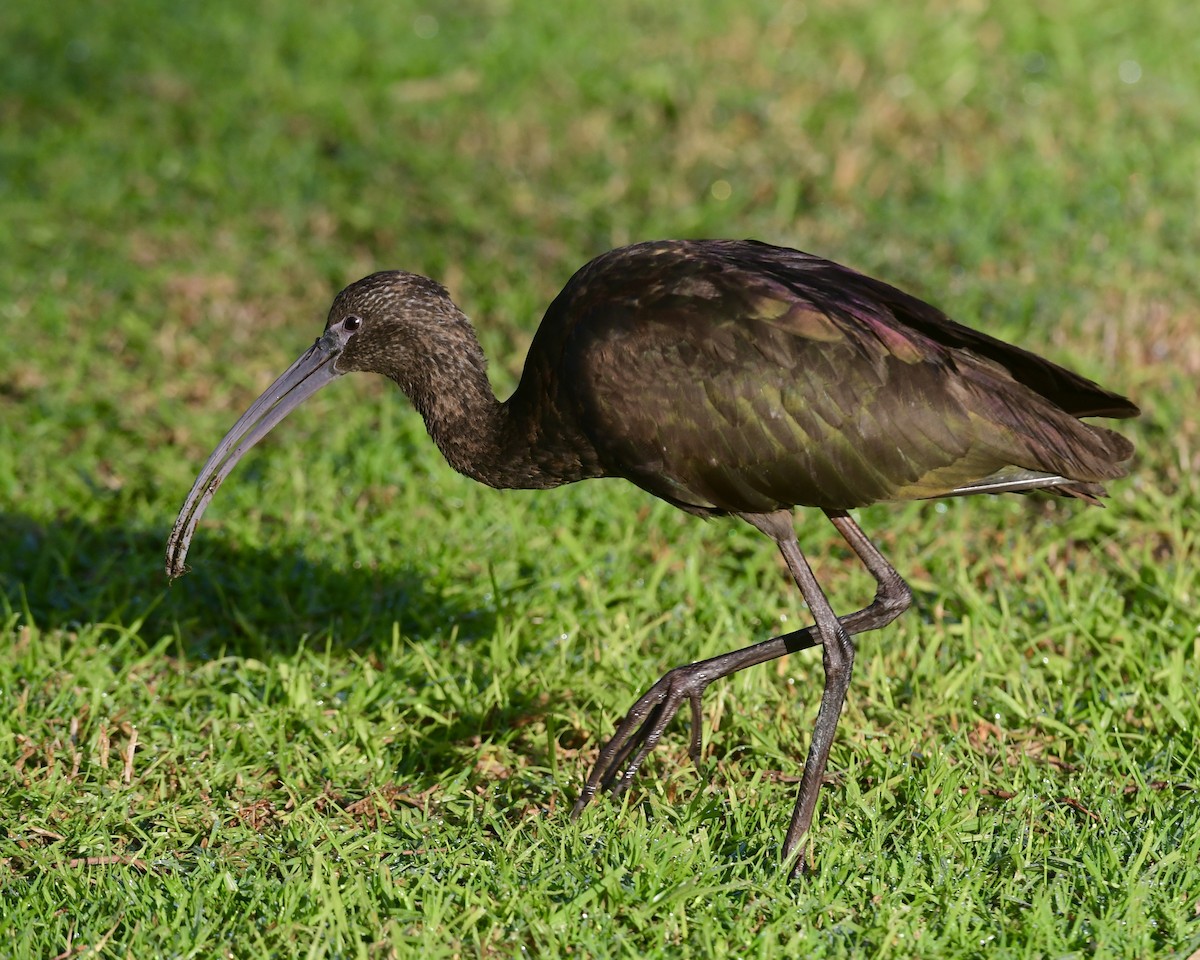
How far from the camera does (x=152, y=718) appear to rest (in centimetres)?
473

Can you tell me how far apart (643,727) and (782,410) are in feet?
3.16

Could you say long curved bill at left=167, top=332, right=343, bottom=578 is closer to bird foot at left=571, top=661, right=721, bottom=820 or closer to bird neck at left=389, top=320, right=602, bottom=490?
bird neck at left=389, top=320, right=602, bottom=490

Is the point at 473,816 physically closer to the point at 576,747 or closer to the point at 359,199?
the point at 576,747

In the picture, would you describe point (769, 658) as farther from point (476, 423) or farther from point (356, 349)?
point (356, 349)

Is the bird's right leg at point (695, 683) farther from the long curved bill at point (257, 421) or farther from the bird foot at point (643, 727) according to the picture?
the long curved bill at point (257, 421)

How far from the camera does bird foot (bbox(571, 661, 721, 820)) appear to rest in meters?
4.26

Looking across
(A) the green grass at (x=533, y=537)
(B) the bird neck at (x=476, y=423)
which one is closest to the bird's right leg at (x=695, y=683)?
(A) the green grass at (x=533, y=537)


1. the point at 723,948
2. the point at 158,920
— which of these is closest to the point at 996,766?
the point at 723,948

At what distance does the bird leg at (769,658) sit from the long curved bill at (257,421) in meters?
1.30

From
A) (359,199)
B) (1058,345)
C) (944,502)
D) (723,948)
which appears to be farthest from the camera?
(359,199)

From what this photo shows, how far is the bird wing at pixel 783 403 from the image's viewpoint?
13.5 feet

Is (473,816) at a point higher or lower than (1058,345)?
lower

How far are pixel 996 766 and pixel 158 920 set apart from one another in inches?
90.2

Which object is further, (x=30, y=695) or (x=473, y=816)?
(x=30, y=695)
